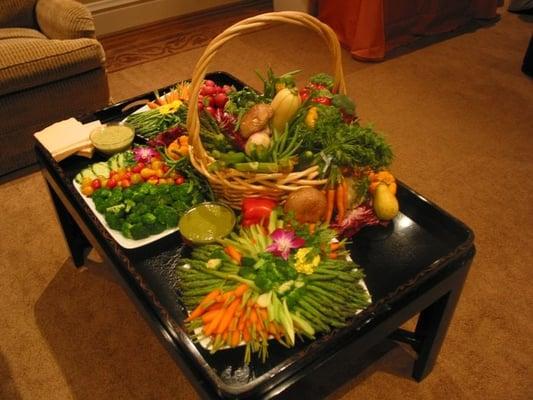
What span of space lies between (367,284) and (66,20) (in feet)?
7.55

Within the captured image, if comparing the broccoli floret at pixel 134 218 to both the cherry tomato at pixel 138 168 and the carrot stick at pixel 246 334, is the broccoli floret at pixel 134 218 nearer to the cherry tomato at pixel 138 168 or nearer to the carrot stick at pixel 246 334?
the cherry tomato at pixel 138 168

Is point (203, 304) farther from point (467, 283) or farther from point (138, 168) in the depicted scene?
point (467, 283)

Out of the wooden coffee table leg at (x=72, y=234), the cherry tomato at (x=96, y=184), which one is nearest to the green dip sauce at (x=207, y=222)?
the cherry tomato at (x=96, y=184)

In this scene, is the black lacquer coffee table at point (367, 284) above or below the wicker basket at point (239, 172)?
below

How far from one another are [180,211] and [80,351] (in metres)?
0.72

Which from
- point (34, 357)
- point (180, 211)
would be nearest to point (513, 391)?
point (180, 211)

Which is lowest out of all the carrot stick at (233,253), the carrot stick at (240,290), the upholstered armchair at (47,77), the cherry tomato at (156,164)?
the upholstered armchair at (47,77)

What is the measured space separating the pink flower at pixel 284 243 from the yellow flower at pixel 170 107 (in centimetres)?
79

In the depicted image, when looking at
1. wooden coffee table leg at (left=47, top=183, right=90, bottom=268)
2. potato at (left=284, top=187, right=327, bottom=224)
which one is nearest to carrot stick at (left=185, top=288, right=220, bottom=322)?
potato at (left=284, top=187, right=327, bottom=224)

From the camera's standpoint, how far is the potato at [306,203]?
1273 millimetres

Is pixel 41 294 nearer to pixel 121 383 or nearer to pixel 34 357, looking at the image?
pixel 34 357

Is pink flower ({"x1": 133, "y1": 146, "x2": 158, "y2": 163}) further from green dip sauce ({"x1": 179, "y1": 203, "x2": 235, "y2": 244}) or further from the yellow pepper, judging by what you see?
the yellow pepper

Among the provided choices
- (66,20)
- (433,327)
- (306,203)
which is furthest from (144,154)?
(66,20)

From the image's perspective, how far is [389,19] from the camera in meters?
3.53
